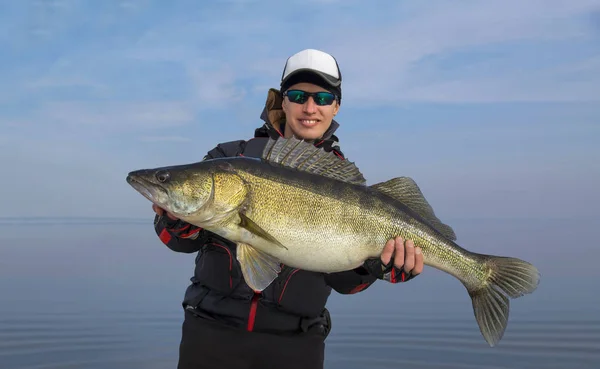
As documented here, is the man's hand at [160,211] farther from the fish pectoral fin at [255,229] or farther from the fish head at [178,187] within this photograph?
the fish pectoral fin at [255,229]

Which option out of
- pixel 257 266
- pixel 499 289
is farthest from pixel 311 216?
pixel 499 289

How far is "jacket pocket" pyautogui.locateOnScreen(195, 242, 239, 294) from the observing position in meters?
4.96


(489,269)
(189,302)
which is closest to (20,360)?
(189,302)

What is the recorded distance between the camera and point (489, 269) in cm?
498

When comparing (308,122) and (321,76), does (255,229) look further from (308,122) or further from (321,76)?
(321,76)

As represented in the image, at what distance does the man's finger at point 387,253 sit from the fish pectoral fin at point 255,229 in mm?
909

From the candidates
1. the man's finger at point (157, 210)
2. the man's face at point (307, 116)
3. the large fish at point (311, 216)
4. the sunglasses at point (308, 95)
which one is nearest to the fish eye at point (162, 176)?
the large fish at point (311, 216)

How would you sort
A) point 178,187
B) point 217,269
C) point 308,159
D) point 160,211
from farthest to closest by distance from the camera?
point 217,269
point 308,159
point 160,211
point 178,187

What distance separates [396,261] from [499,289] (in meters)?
1.12

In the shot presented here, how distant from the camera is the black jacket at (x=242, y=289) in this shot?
4.91 meters

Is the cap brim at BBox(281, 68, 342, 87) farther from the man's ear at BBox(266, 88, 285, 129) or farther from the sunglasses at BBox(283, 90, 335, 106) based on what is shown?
the man's ear at BBox(266, 88, 285, 129)

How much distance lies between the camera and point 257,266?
441 centimetres

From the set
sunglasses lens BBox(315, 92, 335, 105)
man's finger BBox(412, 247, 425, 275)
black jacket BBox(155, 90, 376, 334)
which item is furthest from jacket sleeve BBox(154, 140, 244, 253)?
man's finger BBox(412, 247, 425, 275)

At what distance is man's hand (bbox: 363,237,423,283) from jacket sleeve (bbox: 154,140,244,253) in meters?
1.57
